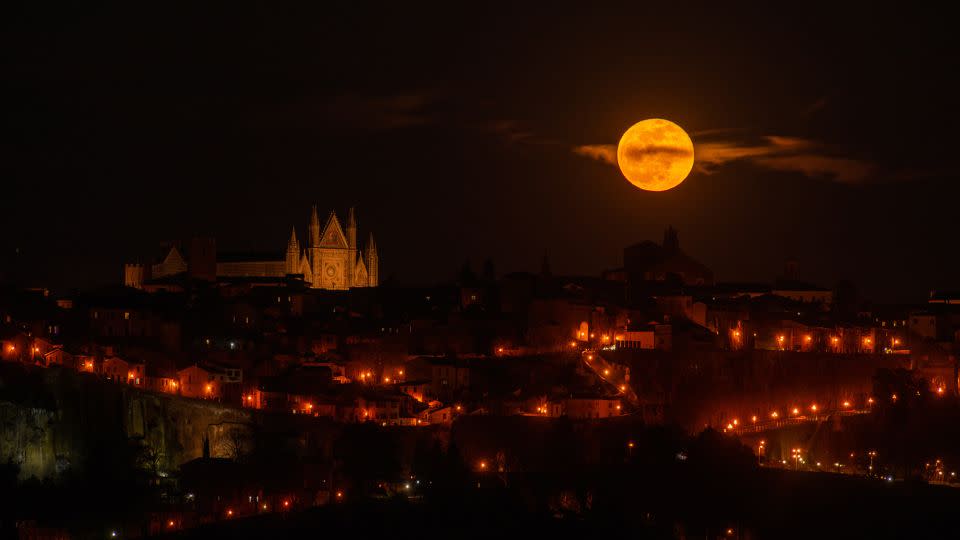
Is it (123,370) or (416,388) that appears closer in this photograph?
(123,370)

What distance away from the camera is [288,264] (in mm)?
64938

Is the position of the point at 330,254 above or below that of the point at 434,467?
above

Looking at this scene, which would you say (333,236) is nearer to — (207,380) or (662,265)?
(662,265)

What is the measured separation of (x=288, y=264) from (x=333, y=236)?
4.21 meters

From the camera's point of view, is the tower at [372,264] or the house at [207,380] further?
the tower at [372,264]

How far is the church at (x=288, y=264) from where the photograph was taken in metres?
61.2

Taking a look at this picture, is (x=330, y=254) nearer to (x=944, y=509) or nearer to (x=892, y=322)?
(x=892, y=322)

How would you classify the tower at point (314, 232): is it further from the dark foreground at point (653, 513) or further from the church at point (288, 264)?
the dark foreground at point (653, 513)

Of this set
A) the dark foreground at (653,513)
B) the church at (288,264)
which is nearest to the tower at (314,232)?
the church at (288,264)

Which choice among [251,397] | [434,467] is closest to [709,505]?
[434,467]

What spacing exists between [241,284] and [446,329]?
38.7 feet

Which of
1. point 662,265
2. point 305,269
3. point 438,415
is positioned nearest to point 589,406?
point 438,415

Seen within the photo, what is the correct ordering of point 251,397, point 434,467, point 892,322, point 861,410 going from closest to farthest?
point 434,467, point 251,397, point 861,410, point 892,322

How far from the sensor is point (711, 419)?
46.2 m
